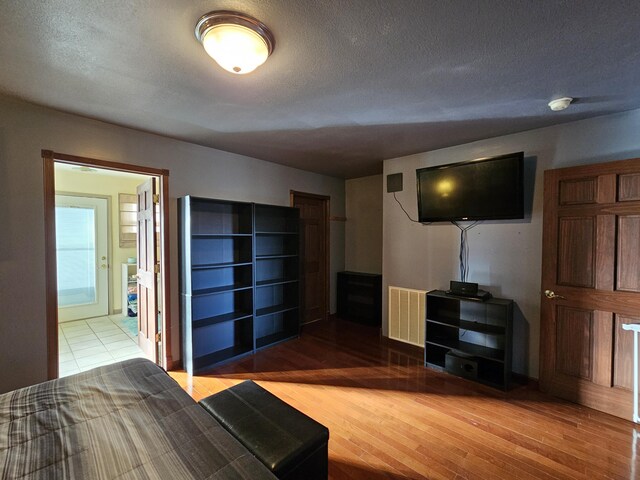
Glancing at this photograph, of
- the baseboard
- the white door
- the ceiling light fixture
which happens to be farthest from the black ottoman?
the white door

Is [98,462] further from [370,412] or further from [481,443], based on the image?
[481,443]

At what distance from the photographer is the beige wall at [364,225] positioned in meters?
4.56

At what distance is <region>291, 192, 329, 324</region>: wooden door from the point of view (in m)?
4.43

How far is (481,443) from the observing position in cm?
189

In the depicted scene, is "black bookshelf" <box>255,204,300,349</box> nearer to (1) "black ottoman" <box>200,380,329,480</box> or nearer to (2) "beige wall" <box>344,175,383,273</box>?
(2) "beige wall" <box>344,175,383,273</box>

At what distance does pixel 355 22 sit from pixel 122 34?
1142mm

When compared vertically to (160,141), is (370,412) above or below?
below

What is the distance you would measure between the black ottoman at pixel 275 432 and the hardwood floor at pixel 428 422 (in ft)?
1.70

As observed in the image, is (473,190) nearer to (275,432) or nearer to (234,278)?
(275,432)

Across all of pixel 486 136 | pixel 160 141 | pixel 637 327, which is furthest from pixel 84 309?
pixel 637 327

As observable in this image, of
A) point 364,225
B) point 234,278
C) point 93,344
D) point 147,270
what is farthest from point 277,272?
point 93,344

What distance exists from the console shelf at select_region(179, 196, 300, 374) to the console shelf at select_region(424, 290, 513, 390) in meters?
1.80

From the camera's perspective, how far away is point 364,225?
4.73m

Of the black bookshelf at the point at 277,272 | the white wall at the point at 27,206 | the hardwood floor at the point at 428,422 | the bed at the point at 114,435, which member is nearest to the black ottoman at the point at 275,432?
the bed at the point at 114,435
